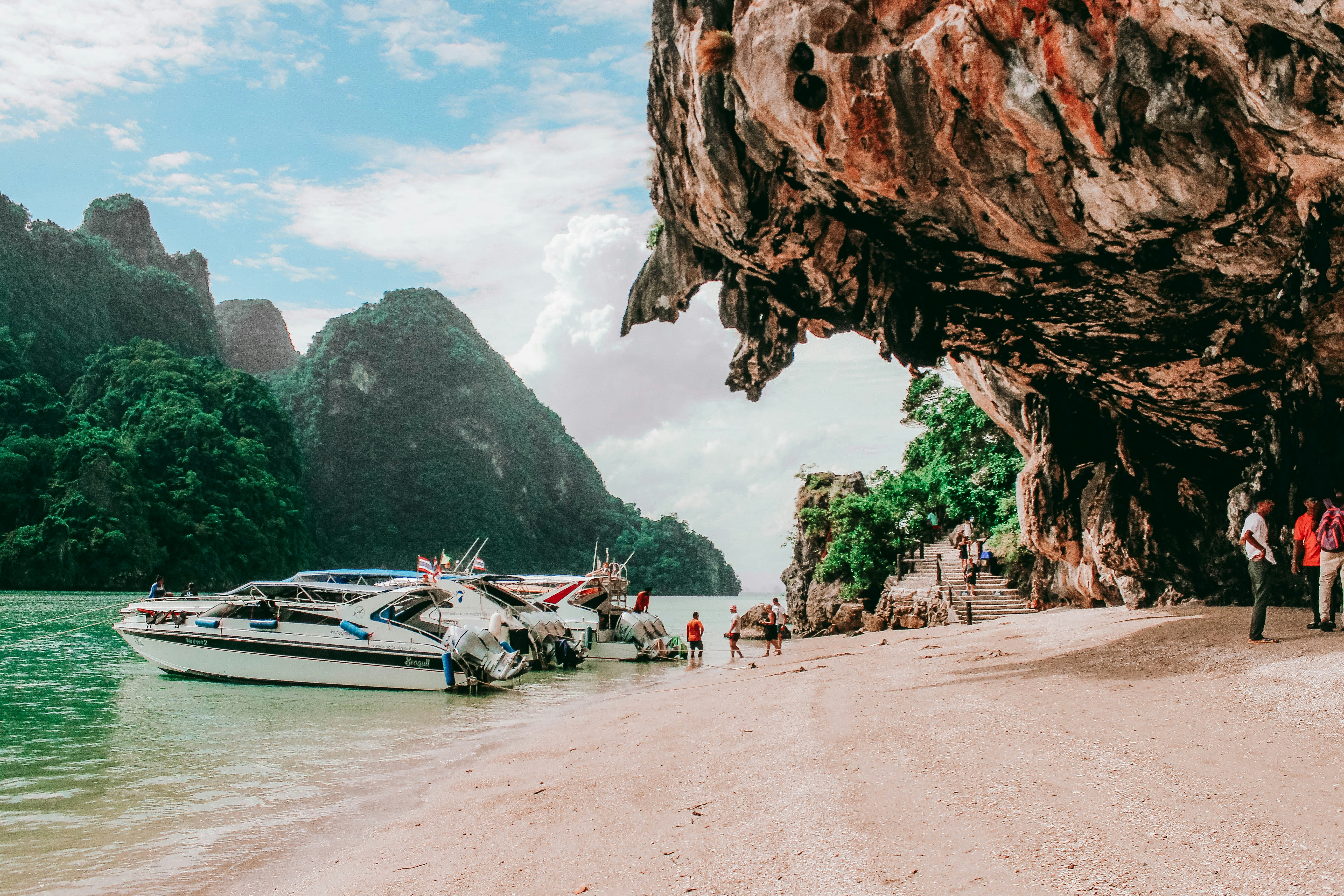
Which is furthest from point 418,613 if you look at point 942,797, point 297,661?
point 942,797

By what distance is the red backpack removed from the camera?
8.12 meters

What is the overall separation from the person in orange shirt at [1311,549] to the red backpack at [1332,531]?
95 millimetres

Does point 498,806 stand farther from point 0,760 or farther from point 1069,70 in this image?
point 1069,70

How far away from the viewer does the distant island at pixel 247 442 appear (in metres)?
60.0

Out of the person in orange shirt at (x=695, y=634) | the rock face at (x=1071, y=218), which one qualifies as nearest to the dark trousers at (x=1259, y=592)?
the rock face at (x=1071, y=218)

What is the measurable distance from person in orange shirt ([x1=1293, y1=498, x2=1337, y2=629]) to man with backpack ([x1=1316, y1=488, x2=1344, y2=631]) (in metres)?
0.05

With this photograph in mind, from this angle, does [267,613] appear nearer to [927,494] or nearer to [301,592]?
[301,592]

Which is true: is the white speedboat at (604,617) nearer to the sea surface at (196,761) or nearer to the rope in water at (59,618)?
the sea surface at (196,761)

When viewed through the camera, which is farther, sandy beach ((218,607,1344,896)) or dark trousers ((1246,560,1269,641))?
dark trousers ((1246,560,1269,641))

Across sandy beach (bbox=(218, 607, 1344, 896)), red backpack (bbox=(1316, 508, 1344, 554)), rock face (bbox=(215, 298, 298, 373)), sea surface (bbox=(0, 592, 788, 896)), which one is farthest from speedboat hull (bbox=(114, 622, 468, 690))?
rock face (bbox=(215, 298, 298, 373))

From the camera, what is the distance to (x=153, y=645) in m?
18.5

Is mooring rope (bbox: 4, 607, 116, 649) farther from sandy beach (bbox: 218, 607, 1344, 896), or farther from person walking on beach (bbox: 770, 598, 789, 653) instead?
sandy beach (bbox: 218, 607, 1344, 896)

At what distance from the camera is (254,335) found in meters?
162

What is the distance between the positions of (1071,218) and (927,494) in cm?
2194
